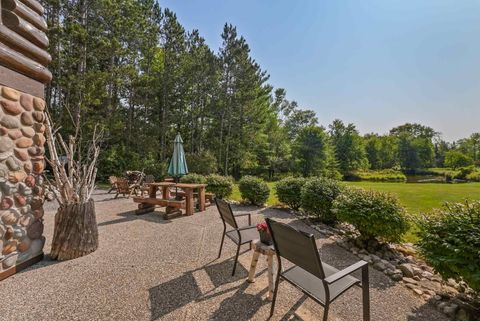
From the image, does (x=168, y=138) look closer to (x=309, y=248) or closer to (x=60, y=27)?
(x=60, y=27)

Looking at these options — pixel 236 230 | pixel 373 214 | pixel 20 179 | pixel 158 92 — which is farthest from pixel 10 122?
pixel 158 92

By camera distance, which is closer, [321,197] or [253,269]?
[253,269]

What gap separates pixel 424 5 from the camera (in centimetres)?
512

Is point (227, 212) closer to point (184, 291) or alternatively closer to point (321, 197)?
point (184, 291)

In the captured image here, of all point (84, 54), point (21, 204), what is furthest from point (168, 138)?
point (21, 204)

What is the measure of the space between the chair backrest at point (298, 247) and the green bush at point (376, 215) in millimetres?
2258

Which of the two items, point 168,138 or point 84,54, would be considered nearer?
point 84,54

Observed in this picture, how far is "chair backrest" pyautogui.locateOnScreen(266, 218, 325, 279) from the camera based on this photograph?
1.65m

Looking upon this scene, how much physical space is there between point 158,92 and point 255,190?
13.7m

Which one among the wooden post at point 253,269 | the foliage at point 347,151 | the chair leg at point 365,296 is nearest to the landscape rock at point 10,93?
the wooden post at point 253,269

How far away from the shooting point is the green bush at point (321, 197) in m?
5.18

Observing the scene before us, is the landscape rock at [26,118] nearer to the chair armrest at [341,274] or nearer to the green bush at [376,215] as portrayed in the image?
the chair armrest at [341,274]

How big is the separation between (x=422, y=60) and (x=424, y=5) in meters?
2.69

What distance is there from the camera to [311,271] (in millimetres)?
1796
